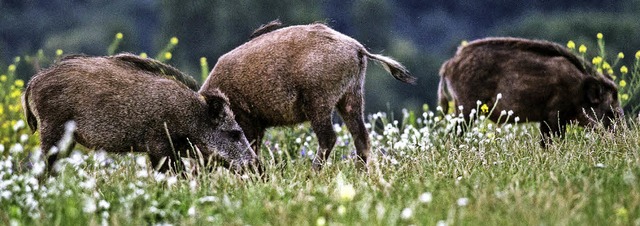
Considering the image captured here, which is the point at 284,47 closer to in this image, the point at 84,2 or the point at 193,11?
the point at 193,11

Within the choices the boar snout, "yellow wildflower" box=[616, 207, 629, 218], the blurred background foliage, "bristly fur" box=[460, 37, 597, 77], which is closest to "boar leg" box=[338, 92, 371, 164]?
the boar snout

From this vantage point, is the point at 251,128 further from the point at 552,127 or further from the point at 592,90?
the point at 592,90

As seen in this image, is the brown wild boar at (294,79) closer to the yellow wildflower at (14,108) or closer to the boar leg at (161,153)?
the boar leg at (161,153)

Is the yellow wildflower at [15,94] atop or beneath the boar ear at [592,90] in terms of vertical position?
beneath

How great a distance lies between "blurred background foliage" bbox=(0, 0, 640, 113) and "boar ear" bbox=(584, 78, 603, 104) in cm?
2709

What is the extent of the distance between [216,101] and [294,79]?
0.62 metres

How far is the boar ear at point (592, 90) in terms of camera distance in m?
8.56

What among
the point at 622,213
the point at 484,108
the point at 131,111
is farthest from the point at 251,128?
the point at 622,213

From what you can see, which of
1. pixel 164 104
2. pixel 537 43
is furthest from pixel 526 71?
pixel 164 104

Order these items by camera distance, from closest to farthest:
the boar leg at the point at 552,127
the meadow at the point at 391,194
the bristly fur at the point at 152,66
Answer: the meadow at the point at 391,194, the bristly fur at the point at 152,66, the boar leg at the point at 552,127

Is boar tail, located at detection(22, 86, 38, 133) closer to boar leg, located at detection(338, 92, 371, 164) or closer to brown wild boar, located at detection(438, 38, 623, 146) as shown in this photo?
boar leg, located at detection(338, 92, 371, 164)

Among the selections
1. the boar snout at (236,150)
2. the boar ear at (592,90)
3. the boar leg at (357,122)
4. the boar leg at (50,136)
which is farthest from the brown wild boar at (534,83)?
the boar leg at (50,136)

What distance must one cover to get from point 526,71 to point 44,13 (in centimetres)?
4183

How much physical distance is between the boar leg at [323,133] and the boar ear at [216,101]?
71cm
